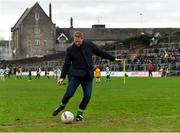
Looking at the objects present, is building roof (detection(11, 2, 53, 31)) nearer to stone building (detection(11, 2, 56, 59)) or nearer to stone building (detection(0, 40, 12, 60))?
stone building (detection(11, 2, 56, 59))

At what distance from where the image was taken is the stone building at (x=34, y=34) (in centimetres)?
15712

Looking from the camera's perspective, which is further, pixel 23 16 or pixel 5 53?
pixel 5 53

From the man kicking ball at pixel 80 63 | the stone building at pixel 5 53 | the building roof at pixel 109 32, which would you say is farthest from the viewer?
the stone building at pixel 5 53

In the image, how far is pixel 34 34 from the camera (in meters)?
160

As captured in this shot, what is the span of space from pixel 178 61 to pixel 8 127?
61.0 m

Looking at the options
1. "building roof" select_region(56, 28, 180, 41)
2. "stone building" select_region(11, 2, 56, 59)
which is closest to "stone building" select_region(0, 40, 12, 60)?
"stone building" select_region(11, 2, 56, 59)

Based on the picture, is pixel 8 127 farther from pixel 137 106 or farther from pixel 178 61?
pixel 178 61

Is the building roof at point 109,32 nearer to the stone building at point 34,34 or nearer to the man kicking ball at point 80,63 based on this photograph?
the stone building at point 34,34

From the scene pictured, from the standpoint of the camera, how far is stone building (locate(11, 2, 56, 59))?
157125mm

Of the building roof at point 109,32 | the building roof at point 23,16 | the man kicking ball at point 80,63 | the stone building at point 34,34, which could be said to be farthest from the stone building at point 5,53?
the man kicking ball at point 80,63

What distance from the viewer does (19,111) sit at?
19047 mm

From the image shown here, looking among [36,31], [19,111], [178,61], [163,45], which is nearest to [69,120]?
[19,111]

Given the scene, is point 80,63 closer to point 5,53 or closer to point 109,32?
point 109,32

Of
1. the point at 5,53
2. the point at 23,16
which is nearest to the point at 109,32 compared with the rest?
the point at 23,16
